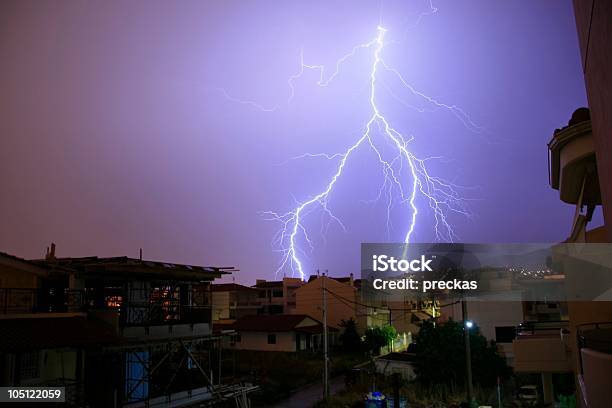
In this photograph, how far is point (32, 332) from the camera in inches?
474

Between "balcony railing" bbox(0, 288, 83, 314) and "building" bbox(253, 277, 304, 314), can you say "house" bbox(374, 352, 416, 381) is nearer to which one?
"balcony railing" bbox(0, 288, 83, 314)

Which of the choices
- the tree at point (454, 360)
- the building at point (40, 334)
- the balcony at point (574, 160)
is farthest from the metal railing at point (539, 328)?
the building at point (40, 334)

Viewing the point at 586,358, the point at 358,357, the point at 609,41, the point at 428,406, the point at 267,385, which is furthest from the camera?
the point at 358,357

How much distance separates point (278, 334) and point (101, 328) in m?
23.4

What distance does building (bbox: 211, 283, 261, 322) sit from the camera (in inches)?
1844

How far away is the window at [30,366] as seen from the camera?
44.3 ft

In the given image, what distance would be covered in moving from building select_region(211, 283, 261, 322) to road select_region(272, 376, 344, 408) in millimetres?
21008

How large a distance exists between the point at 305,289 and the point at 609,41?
40474 millimetres

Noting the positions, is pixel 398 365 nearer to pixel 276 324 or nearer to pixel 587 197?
pixel 276 324

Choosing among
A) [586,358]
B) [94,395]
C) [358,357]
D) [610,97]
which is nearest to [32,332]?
[94,395]

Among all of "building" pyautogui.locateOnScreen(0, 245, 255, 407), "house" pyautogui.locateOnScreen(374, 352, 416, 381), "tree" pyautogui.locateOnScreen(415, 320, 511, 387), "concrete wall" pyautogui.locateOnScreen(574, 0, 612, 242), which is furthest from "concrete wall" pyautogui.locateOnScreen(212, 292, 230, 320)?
"concrete wall" pyautogui.locateOnScreen(574, 0, 612, 242)

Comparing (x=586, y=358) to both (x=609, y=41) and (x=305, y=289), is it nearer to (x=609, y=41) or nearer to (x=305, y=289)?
(x=609, y=41)

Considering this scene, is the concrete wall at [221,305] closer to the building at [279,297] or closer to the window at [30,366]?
the building at [279,297]

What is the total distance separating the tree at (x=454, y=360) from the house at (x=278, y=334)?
15208 millimetres
